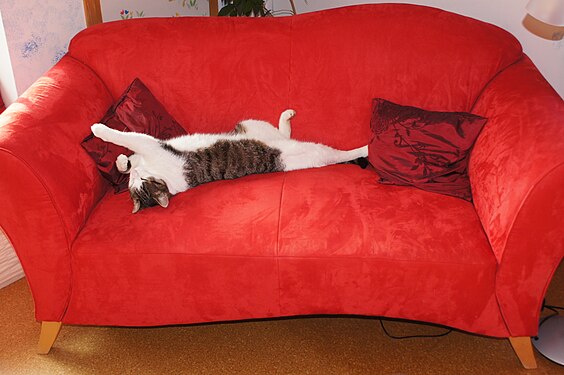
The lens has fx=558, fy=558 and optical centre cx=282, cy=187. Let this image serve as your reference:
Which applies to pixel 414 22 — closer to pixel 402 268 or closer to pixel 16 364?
pixel 402 268

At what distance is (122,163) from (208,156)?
1.11 ft

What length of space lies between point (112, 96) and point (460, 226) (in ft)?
5.04

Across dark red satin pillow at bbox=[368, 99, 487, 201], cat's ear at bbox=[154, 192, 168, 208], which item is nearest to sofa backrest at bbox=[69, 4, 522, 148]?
dark red satin pillow at bbox=[368, 99, 487, 201]

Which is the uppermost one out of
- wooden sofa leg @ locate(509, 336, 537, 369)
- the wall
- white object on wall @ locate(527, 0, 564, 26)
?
white object on wall @ locate(527, 0, 564, 26)

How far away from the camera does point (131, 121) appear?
2.21 metres

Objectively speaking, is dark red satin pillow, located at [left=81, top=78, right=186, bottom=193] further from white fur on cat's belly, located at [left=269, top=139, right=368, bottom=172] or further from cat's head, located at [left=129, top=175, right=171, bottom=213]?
white fur on cat's belly, located at [left=269, top=139, right=368, bottom=172]

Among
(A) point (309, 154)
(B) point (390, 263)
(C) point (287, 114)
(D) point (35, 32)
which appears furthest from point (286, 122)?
(D) point (35, 32)

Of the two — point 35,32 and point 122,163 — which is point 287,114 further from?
point 35,32

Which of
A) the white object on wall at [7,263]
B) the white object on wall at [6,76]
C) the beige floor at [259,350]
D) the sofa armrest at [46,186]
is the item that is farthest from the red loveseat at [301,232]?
the white object on wall at [7,263]

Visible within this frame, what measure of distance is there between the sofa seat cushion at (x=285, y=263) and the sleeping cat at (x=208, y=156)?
149 millimetres

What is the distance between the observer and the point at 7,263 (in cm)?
243

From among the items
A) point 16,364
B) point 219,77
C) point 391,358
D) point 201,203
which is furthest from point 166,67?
point 391,358

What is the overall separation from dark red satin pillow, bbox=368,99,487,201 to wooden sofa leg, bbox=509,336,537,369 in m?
0.52

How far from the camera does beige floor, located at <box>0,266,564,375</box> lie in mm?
2000
